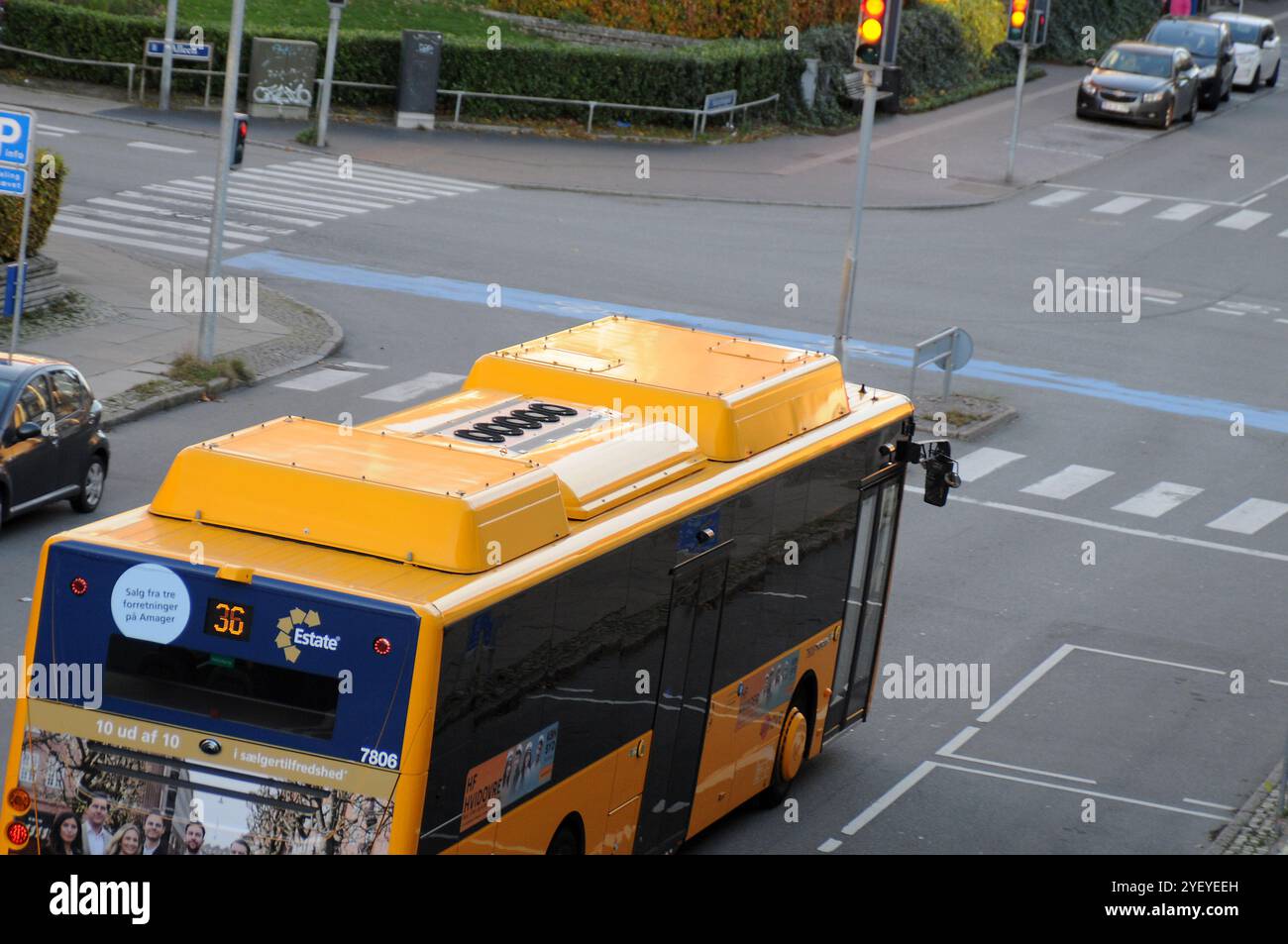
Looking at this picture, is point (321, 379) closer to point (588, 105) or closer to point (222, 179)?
point (222, 179)

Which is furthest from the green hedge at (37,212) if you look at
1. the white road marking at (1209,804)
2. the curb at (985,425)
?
the white road marking at (1209,804)

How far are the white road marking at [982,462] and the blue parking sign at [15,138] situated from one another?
1169 cm

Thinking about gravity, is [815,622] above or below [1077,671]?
above

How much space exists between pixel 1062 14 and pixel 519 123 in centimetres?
2330

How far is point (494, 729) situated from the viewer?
9672mm

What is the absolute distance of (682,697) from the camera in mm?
11969

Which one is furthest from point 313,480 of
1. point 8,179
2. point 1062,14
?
point 1062,14

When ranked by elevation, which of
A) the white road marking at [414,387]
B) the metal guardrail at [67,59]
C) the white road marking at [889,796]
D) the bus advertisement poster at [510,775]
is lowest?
the white road marking at [889,796]

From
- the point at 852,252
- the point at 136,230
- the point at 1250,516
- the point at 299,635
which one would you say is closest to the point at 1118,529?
the point at 1250,516

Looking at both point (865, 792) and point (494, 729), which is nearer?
point (494, 729)

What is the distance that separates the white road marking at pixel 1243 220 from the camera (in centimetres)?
4119

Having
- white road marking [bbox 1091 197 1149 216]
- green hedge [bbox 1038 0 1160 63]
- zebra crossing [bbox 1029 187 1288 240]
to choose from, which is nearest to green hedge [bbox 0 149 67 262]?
zebra crossing [bbox 1029 187 1288 240]

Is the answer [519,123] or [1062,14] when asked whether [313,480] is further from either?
[1062,14]

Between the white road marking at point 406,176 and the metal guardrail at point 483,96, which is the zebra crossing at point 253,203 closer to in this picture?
the white road marking at point 406,176
